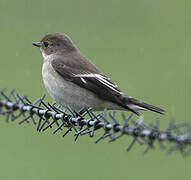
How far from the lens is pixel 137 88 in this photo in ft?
27.0

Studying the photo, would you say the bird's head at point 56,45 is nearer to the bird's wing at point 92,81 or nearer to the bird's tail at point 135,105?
the bird's wing at point 92,81

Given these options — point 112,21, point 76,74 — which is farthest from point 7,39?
point 76,74

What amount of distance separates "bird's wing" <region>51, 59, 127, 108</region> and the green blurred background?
1.30m

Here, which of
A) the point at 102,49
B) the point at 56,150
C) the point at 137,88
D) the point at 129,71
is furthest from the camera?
the point at 102,49

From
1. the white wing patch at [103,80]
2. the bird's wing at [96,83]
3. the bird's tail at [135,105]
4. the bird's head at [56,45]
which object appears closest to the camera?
the bird's tail at [135,105]

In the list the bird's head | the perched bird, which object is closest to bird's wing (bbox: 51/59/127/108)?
the perched bird

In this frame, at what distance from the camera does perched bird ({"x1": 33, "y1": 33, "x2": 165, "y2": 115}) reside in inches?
218

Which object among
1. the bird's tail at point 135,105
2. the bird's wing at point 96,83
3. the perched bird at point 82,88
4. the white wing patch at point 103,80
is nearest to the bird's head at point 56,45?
the perched bird at point 82,88

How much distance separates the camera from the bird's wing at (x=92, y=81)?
5.53m

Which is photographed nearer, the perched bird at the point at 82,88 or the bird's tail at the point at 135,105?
the bird's tail at the point at 135,105

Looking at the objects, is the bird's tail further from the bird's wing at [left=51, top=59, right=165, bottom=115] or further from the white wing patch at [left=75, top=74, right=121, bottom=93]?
the white wing patch at [left=75, top=74, right=121, bottom=93]

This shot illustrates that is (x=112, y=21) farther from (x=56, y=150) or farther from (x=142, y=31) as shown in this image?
(x=56, y=150)

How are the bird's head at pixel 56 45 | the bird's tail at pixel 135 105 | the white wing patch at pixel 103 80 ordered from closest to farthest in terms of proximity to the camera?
the bird's tail at pixel 135 105 < the white wing patch at pixel 103 80 < the bird's head at pixel 56 45

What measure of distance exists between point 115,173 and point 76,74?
1.70 metres
